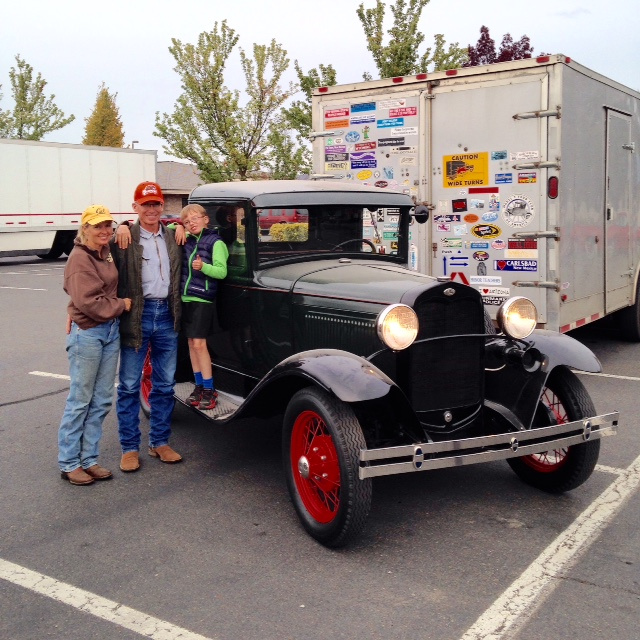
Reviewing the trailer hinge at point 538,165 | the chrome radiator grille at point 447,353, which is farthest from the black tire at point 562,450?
the trailer hinge at point 538,165

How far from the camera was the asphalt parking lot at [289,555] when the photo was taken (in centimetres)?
316

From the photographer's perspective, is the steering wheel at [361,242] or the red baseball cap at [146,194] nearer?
the red baseball cap at [146,194]

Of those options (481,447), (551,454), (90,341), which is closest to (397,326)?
(481,447)

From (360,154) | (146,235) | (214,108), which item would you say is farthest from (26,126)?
(146,235)

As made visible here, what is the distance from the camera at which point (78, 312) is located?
4.62 m

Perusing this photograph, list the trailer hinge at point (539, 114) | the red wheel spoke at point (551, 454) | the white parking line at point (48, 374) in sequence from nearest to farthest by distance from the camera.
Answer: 1. the red wheel spoke at point (551, 454)
2. the trailer hinge at point (539, 114)
3. the white parking line at point (48, 374)

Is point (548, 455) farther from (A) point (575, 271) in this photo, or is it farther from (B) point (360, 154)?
(B) point (360, 154)

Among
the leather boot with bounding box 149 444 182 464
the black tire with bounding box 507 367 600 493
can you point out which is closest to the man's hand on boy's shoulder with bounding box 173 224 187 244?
the leather boot with bounding box 149 444 182 464

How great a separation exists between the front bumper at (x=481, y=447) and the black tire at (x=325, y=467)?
0.42ft

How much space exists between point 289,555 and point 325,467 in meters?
0.47

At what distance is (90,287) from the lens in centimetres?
456

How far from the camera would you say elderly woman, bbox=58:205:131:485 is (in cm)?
457

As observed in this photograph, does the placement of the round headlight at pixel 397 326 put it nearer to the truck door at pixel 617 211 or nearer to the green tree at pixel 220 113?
the truck door at pixel 617 211

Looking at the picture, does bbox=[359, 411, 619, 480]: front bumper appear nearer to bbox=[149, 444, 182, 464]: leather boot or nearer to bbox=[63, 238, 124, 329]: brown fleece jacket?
bbox=[149, 444, 182, 464]: leather boot
